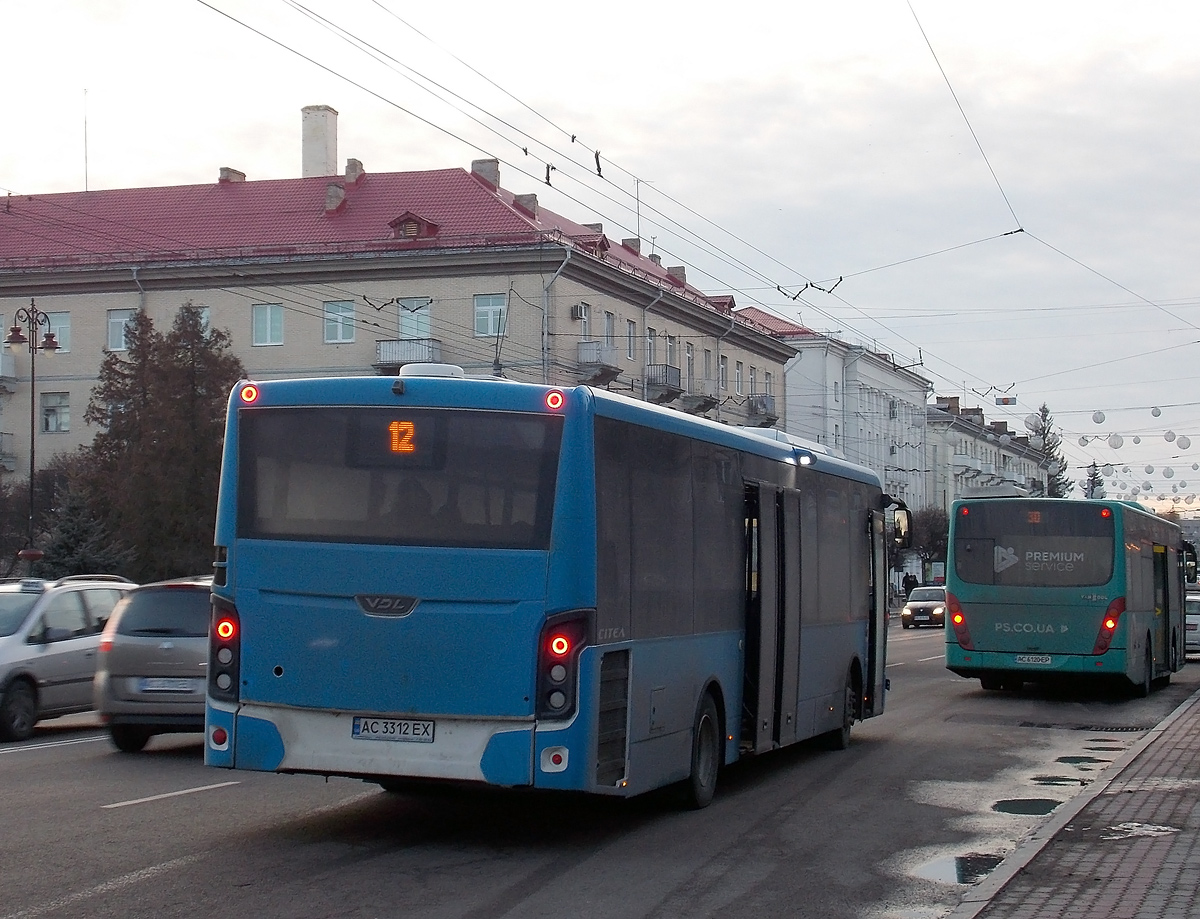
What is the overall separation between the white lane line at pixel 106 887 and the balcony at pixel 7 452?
55.9 meters

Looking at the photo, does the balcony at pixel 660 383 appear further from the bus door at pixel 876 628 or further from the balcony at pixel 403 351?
the bus door at pixel 876 628

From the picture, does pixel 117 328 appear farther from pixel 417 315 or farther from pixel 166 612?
pixel 166 612

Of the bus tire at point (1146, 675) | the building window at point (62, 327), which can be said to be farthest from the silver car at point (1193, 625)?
the building window at point (62, 327)

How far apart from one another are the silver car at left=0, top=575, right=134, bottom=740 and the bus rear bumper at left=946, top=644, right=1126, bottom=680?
11.6 meters

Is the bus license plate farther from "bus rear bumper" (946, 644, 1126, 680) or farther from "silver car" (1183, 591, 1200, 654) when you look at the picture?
"silver car" (1183, 591, 1200, 654)

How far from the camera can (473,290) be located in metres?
54.6

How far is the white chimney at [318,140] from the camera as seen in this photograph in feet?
210

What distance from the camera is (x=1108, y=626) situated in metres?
22.0

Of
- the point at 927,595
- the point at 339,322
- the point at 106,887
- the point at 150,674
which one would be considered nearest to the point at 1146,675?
the point at 150,674

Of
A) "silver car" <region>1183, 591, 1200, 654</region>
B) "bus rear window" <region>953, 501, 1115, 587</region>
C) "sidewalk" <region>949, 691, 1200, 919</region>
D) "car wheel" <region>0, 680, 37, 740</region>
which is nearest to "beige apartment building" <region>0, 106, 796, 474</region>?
"silver car" <region>1183, 591, 1200, 654</region>

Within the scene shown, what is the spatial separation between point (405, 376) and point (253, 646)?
186 centimetres

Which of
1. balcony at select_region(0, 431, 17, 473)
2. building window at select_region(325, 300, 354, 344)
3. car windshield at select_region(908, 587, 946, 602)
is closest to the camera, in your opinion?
building window at select_region(325, 300, 354, 344)

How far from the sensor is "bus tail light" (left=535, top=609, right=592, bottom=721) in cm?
898

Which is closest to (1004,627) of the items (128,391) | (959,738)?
(959,738)
